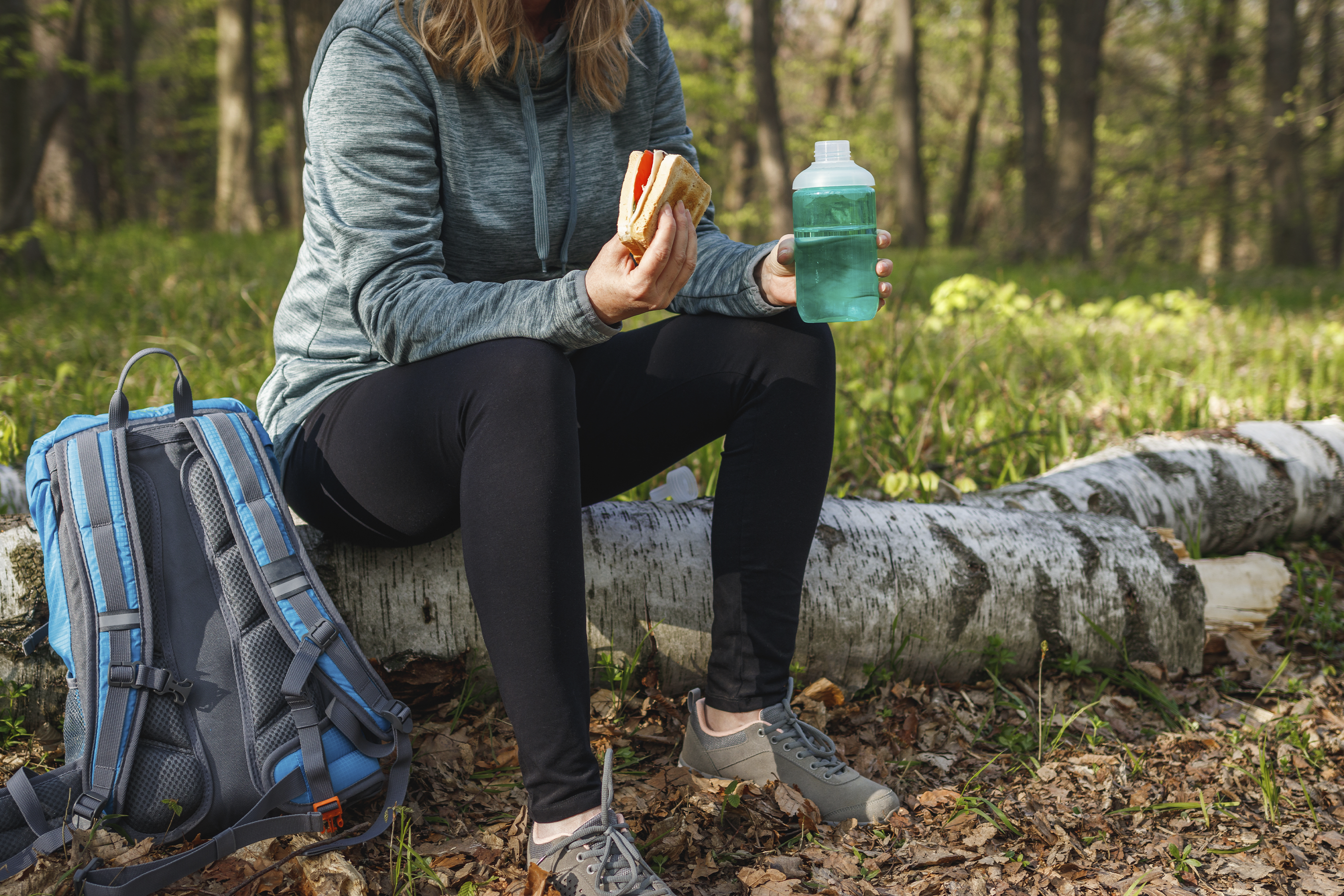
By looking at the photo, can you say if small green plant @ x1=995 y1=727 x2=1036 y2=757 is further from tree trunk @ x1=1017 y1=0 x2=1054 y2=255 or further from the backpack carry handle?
tree trunk @ x1=1017 y1=0 x2=1054 y2=255

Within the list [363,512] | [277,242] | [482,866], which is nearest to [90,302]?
[277,242]

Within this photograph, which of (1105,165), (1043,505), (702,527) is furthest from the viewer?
(1105,165)

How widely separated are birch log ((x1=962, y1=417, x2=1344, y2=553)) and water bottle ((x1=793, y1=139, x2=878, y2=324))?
4.18 feet

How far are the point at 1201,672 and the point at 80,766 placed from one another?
257cm

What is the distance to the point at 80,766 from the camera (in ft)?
4.97

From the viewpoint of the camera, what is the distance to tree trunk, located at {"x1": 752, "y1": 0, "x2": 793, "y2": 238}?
11.9m

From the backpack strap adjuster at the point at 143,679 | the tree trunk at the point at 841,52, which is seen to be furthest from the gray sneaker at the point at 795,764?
the tree trunk at the point at 841,52

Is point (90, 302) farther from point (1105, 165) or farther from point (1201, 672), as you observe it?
point (1105, 165)

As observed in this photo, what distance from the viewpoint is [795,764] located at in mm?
1812

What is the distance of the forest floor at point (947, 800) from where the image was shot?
5.30 ft

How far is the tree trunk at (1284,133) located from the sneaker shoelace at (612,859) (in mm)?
10327

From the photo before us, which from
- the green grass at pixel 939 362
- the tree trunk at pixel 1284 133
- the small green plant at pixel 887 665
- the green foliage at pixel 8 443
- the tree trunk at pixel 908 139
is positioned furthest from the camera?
the tree trunk at pixel 908 139

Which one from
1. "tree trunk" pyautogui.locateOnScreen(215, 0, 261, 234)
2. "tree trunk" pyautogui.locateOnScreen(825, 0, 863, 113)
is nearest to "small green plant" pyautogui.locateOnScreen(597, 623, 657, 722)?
"tree trunk" pyautogui.locateOnScreen(215, 0, 261, 234)

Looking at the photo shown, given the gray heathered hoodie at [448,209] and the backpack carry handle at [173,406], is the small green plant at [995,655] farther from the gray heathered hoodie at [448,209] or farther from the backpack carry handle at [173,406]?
the backpack carry handle at [173,406]
